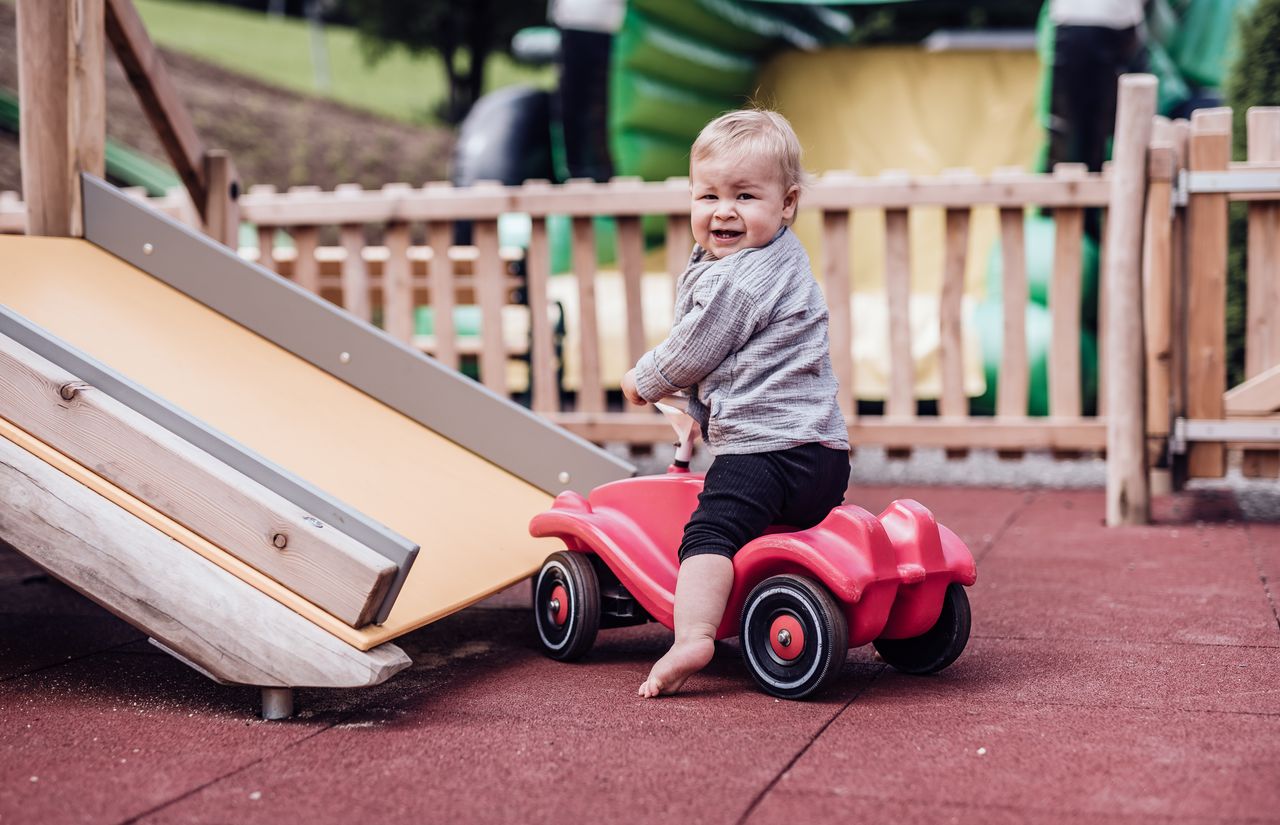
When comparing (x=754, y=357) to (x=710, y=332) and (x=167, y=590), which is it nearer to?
(x=710, y=332)

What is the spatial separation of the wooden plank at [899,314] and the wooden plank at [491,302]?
5.89ft

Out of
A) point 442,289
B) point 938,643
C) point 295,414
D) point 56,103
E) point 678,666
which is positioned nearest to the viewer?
point 678,666

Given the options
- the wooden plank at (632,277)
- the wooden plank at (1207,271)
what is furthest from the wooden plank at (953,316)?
the wooden plank at (632,277)

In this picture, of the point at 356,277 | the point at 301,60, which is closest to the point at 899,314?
the point at 356,277

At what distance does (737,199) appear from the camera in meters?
2.99

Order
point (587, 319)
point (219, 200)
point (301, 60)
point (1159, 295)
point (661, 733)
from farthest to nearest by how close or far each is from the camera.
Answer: point (301, 60) < point (587, 319) < point (1159, 295) < point (219, 200) < point (661, 733)

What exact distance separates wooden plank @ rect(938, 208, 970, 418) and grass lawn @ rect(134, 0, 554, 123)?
848 inches

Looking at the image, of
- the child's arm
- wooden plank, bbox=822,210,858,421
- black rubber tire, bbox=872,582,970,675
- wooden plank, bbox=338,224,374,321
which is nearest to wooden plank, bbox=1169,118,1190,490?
wooden plank, bbox=822,210,858,421

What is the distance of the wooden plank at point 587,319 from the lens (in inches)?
252

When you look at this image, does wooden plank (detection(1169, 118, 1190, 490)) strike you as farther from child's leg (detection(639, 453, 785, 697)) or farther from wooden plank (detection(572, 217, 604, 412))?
child's leg (detection(639, 453, 785, 697))

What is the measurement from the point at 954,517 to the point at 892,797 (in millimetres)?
3336

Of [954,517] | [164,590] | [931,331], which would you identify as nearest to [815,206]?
[931,331]

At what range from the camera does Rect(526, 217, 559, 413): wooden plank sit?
654 centimetres

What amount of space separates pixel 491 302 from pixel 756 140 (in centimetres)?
374
